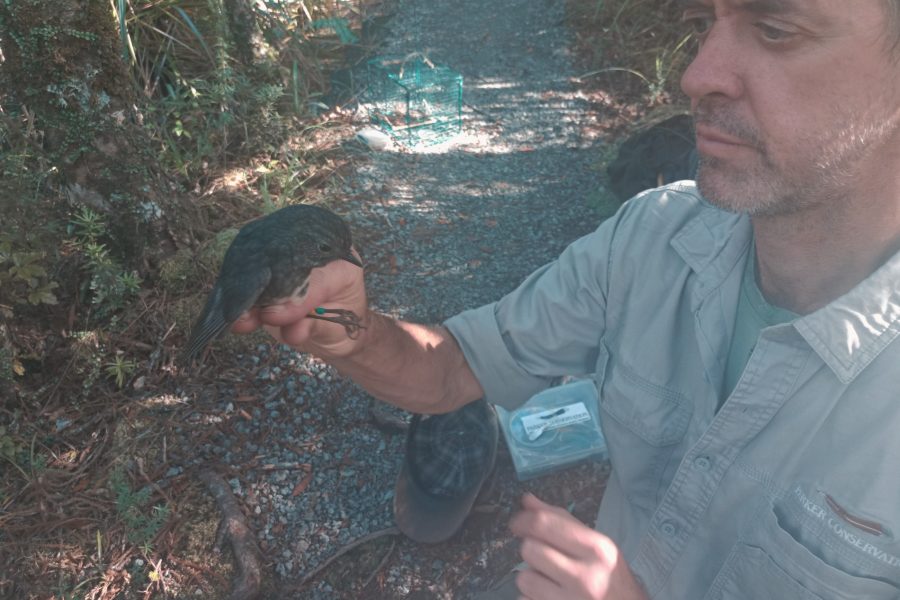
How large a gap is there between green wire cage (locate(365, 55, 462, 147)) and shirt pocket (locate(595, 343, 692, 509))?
454 centimetres

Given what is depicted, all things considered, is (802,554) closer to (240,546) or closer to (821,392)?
(821,392)

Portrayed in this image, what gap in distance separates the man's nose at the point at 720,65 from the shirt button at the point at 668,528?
128cm

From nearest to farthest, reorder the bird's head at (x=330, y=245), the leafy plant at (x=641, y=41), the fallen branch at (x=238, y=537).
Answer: the bird's head at (x=330, y=245) → the fallen branch at (x=238, y=537) → the leafy plant at (x=641, y=41)

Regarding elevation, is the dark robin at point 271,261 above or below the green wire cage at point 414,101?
above

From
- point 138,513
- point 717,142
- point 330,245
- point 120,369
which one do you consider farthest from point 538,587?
point 120,369

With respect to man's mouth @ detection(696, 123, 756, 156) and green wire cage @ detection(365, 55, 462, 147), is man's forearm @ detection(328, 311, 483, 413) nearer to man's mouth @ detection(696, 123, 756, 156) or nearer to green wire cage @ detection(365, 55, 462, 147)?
man's mouth @ detection(696, 123, 756, 156)

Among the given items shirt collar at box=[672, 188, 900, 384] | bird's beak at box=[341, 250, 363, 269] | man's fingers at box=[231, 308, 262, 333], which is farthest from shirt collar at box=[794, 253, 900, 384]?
man's fingers at box=[231, 308, 262, 333]

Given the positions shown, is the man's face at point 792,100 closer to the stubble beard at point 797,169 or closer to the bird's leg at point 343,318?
the stubble beard at point 797,169

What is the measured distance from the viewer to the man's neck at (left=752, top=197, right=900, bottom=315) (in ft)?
6.29

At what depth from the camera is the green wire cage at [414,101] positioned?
6680mm

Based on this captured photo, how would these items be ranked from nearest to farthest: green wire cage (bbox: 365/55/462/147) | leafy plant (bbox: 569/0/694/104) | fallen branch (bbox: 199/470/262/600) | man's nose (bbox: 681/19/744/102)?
man's nose (bbox: 681/19/744/102) → fallen branch (bbox: 199/470/262/600) → green wire cage (bbox: 365/55/462/147) → leafy plant (bbox: 569/0/694/104)

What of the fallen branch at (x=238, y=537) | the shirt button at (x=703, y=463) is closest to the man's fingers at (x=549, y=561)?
the shirt button at (x=703, y=463)

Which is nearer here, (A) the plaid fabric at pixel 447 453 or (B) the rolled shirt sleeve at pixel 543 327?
(B) the rolled shirt sleeve at pixel 543 327

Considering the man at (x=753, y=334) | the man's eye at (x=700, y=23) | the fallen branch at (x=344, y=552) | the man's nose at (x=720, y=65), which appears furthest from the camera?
the fallen branch at (x=344, y=552)
